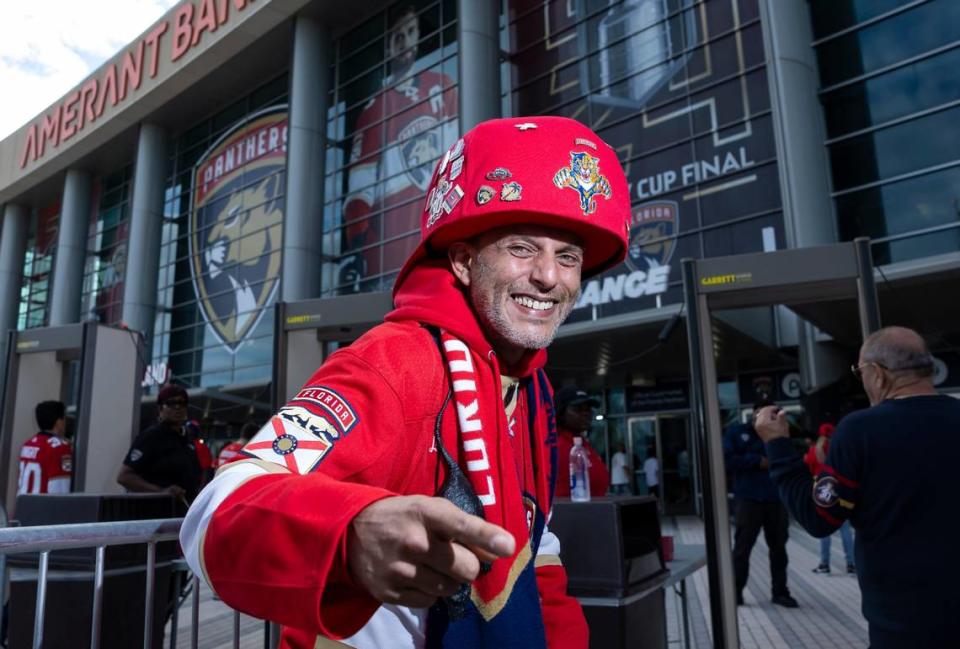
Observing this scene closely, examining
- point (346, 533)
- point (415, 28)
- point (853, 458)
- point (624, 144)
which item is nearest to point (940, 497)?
point (853, 458)

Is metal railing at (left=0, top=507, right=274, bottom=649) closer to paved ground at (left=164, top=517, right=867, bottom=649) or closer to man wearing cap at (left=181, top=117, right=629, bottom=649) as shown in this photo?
man wearing cap at (left=181, top=117, right=629, bottom=649)

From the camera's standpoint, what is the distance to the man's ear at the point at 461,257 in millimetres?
1747

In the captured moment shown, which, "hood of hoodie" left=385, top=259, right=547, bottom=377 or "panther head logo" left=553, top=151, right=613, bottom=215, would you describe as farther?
"panther head logo" left=553, top=151, right=613, bottom=215

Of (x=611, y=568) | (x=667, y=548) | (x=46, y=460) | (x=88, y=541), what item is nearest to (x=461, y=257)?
(x=88, y=541)

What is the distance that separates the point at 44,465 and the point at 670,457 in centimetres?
1408

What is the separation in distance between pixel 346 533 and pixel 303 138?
2069cm

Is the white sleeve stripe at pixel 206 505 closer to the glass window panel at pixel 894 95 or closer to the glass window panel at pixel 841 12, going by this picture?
the glass window panel at pixel 894 95

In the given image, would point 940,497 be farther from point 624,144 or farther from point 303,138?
point 303,138

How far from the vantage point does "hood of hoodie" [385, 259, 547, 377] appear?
1.51 metres

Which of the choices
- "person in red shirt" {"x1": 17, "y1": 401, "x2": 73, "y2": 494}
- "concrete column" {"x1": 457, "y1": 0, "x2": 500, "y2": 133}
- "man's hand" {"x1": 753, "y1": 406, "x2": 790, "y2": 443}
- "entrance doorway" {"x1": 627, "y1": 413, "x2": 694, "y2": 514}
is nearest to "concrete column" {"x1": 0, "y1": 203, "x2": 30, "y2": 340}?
"concrete column" {"x1": 457, "y1": 0, "x2": 500, "y2": 133}

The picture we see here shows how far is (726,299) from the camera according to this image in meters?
5.67

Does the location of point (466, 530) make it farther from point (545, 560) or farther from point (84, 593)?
point (84, 593)

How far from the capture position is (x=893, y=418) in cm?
271

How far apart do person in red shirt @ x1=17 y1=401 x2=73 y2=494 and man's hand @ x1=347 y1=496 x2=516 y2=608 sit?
7.34m
